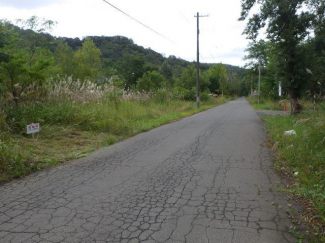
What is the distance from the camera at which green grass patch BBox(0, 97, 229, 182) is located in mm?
5543

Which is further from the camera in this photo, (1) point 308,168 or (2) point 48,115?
(2) point 48,115

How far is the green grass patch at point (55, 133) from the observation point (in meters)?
5.54

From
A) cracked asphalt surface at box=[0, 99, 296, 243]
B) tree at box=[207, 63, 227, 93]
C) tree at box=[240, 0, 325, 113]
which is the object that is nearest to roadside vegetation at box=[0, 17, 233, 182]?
cracked asphalt surface at box=[0, 99, 296, 243]

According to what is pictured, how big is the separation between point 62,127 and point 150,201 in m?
5.77

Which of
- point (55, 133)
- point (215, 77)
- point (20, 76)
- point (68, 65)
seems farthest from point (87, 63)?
point (215, 77)

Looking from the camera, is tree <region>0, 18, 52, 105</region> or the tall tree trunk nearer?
tree <region>0, 18, 52, 105</region>

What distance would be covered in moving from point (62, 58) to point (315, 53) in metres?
25.6

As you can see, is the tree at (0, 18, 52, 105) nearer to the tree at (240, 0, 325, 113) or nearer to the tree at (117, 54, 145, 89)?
the tree at (240, 0, 325, 113)

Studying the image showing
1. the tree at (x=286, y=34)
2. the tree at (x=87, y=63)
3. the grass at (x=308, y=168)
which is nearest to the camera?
the grass at (x=308, y=168)

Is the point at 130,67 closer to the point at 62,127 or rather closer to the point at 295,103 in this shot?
the point at 295,103

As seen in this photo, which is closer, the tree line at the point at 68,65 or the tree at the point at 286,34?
the tree line at the point at 68,65

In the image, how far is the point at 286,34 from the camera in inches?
563

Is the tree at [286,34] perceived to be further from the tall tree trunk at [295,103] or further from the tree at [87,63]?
the tree at [87,63]

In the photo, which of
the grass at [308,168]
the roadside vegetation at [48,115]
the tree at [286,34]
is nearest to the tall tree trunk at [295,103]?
the tree at [286,34]
